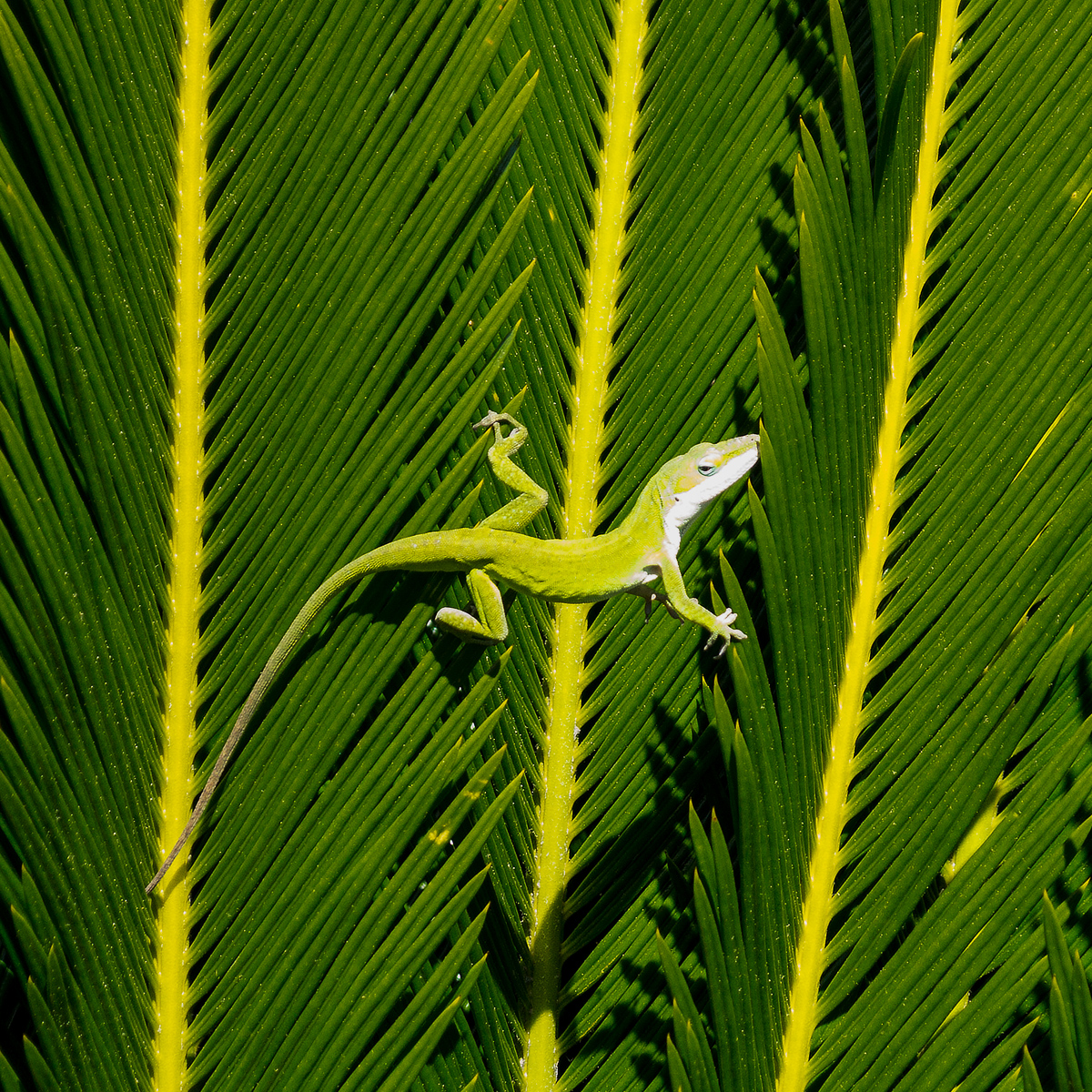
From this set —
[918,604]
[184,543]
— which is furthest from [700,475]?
[184,543]

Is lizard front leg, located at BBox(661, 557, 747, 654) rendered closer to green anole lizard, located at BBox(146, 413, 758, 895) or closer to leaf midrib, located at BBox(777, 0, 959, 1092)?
green anole lizard, located at BBox(146, 413, 758, 895)

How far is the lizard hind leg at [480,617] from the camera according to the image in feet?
7.45

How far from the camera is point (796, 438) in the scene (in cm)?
208

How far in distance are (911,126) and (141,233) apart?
1.56m

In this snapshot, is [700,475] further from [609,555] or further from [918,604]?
[918,604]

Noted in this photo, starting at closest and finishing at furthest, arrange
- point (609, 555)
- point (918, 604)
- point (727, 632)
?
point (918, 604) → point (727, 632) → point (609, 555)

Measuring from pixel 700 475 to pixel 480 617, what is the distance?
588 millimetres

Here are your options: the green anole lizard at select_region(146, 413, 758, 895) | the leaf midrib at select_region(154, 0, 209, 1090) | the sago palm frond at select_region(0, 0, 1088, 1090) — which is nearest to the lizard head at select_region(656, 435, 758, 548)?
the green anole lizard at select_region(146, 413, 758, 895)

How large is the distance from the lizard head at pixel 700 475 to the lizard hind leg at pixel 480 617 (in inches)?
16.6

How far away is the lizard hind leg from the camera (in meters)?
2.27

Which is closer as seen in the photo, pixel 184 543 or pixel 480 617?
pixel 184 543

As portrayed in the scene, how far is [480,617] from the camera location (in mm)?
2418

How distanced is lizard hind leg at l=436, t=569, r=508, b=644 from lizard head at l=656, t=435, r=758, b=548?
0.42m

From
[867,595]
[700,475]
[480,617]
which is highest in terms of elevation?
[700,475]
